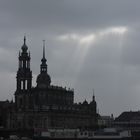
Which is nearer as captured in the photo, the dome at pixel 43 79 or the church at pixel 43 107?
the church at pixel 43 107

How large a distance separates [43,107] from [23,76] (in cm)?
896

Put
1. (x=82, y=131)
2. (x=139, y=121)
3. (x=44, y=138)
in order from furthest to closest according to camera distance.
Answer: (x=139, y=121), (x=82, y=131), (x=44, y=138)

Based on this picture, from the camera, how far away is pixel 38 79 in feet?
472

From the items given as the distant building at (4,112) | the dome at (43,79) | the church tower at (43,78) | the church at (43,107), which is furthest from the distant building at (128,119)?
the distant building at (4,112)

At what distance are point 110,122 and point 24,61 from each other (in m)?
58.7

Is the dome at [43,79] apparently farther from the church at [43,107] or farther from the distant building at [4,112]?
the distant building at [4,112]

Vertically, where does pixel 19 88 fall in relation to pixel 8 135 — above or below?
above

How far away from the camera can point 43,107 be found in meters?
142

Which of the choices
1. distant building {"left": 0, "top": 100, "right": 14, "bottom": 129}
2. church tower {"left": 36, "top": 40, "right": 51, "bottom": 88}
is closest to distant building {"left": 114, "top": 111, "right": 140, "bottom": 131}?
church tower {"left": 36, "top": 40, "right": 51, "bottom": 88}

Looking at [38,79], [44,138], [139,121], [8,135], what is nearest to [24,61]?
[38,79]

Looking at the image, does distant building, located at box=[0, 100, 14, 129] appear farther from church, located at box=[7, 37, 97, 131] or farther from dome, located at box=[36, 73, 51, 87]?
dome, located at box=[36, 73, 51, 87]

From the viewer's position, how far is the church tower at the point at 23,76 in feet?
463

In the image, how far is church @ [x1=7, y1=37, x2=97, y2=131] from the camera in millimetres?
138000

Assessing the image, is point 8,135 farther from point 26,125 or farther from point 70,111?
point 70,111
